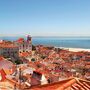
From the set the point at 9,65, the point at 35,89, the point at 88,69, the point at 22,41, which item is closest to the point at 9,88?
the point at 35,89

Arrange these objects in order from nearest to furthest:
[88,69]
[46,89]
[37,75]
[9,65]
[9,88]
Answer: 1. [46,89]
2. [9,88]
3. [37,75]
4. [9,65]
5. [88,69]

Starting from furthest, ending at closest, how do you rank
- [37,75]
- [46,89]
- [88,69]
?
[88,69] → [37,75] → [46,89]

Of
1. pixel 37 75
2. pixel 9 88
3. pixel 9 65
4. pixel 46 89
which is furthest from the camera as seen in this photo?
pixel 9 65

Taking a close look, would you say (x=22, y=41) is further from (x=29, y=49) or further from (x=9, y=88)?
(x=9, y=88)

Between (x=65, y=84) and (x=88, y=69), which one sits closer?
(x=65, y=84)

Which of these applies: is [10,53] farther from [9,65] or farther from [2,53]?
[9,65]

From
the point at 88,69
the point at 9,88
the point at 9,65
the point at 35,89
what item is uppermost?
the point at 35,89

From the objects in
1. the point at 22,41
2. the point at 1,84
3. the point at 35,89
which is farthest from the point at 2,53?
the point at 35,89

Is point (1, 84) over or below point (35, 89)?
below

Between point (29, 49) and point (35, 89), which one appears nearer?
point (35, 89)
